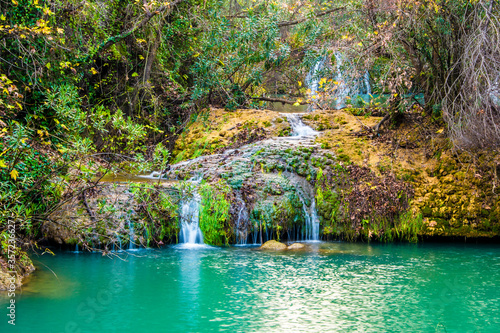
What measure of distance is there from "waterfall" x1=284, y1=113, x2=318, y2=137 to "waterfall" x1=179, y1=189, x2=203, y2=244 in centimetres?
474

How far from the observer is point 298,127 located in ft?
45.0

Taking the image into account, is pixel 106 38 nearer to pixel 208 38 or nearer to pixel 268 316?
pixel 208 38

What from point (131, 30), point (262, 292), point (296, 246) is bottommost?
point (262, 292)

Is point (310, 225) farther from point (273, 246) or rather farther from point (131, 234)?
point (131, 234)

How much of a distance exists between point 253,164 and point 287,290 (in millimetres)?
4736

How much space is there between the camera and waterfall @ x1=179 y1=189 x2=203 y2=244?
972cm

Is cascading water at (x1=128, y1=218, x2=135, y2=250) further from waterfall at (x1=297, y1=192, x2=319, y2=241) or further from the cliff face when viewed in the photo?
waterfall at (x1=297, y1=192, x2=319, y2=241)

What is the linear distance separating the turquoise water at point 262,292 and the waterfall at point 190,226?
50cm

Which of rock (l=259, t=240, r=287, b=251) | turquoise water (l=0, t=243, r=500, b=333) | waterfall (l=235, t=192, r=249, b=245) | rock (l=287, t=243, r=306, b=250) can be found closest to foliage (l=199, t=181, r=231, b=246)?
waterfall (l=235, t=192, r=249, b=245)

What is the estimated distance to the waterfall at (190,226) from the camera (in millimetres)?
9719

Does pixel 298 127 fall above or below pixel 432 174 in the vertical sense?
above

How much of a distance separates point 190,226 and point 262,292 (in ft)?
11.4

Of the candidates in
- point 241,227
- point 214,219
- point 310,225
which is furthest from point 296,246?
point 214,219

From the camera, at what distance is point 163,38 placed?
42.9 ft
